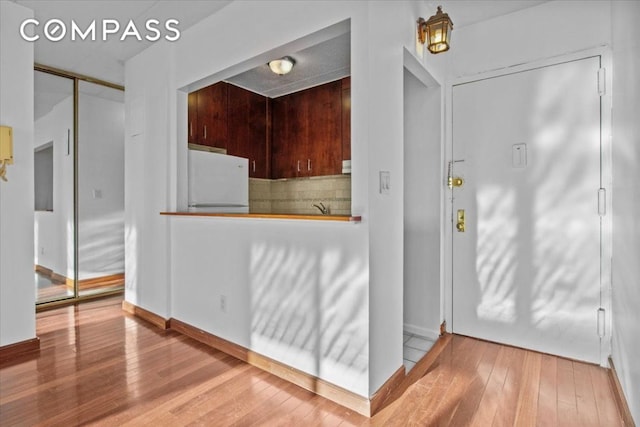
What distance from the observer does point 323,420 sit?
170 centimetres

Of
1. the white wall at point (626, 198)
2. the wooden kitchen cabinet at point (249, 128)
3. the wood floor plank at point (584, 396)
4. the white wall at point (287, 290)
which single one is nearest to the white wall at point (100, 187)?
the wooden kitchen cabinet at point (249, 128)

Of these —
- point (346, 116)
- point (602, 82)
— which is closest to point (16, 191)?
point (346, 116)

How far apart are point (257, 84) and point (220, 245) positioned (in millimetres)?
2331

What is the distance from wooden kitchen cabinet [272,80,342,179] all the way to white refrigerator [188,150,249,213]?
894 millimetres

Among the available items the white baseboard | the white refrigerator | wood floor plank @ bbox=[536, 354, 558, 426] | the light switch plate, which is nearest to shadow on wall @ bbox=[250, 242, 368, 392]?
the light switch plate

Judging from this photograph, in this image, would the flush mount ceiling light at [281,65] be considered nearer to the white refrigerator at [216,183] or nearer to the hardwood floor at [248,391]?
the white refrigerator at [216,183]

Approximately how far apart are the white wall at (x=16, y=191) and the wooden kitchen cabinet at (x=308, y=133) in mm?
2423

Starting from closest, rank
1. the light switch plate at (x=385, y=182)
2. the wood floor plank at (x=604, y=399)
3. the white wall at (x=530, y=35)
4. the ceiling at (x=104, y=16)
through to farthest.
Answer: the wood floor plank at (x=604, y=399), the light switch plate at (x=385, y=182), the white wall at (x=530, y=35), the ceiling at (x=104, y=16)

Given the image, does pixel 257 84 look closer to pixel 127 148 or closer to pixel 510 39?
pixel 127 148

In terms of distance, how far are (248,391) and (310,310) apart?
0.58m

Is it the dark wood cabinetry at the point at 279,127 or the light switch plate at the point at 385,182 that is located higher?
the dark wood cabinetry at the point at 279,127

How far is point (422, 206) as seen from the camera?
283 centimetres

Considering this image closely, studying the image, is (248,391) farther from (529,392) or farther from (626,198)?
(626,198)

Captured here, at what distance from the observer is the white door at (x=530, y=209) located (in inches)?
89.3
